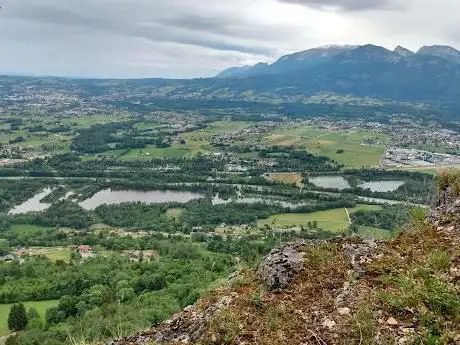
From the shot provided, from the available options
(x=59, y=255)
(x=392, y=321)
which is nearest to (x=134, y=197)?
(x=59, y=255)

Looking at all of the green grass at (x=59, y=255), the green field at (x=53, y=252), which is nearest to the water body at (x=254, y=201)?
the green field at (x=53, y=252)

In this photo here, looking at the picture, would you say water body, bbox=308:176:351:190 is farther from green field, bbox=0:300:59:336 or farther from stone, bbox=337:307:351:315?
stone, bbox=337:307:351:315

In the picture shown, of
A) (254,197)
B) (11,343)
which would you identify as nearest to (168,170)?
(254,197)

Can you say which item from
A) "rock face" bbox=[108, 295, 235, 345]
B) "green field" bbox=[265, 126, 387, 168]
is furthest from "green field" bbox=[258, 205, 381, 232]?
"rock face" bbox=[108, 295, 235, 345]

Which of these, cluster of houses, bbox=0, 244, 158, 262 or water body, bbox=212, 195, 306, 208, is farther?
water body, bbox=212, 195, 306, 208

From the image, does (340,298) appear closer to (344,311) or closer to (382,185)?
(344,311)

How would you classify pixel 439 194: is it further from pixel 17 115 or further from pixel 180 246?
pixel 17 115

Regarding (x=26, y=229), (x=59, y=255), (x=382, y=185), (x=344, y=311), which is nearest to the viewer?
(x=344, y=311)
